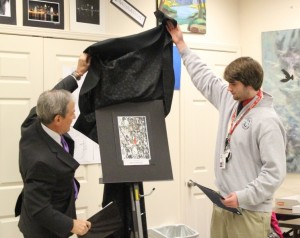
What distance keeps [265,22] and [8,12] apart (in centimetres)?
240

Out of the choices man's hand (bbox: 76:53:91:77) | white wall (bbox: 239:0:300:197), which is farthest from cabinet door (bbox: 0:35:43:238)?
white wall (bbox: 239:0:300:197)

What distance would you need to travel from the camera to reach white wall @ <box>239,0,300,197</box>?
4055 mm

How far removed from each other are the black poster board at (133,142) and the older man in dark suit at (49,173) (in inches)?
6.8

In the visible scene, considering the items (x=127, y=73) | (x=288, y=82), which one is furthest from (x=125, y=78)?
(x=288, y=82)

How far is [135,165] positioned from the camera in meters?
2.12

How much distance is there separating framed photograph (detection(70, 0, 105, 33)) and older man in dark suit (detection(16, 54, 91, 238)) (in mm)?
1240

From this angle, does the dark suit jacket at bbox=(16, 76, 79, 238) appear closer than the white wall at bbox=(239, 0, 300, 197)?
Yes

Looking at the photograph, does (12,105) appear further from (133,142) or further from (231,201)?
(231,201)

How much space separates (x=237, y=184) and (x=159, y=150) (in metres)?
0.41

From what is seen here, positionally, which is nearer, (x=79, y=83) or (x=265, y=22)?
(x=79, y=83)

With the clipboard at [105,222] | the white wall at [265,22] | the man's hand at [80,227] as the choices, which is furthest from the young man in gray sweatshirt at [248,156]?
the white wall at [265,22]

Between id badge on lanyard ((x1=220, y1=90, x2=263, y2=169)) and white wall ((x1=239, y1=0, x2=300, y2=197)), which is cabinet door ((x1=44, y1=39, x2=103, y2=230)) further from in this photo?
white wall ((x1=239, y1=0, x2=300, y2=197))

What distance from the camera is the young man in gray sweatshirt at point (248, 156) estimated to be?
2.00 metres

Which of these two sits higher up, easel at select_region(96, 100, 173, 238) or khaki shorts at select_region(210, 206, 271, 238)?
easel at select_region(96, 100, 173, 238)
